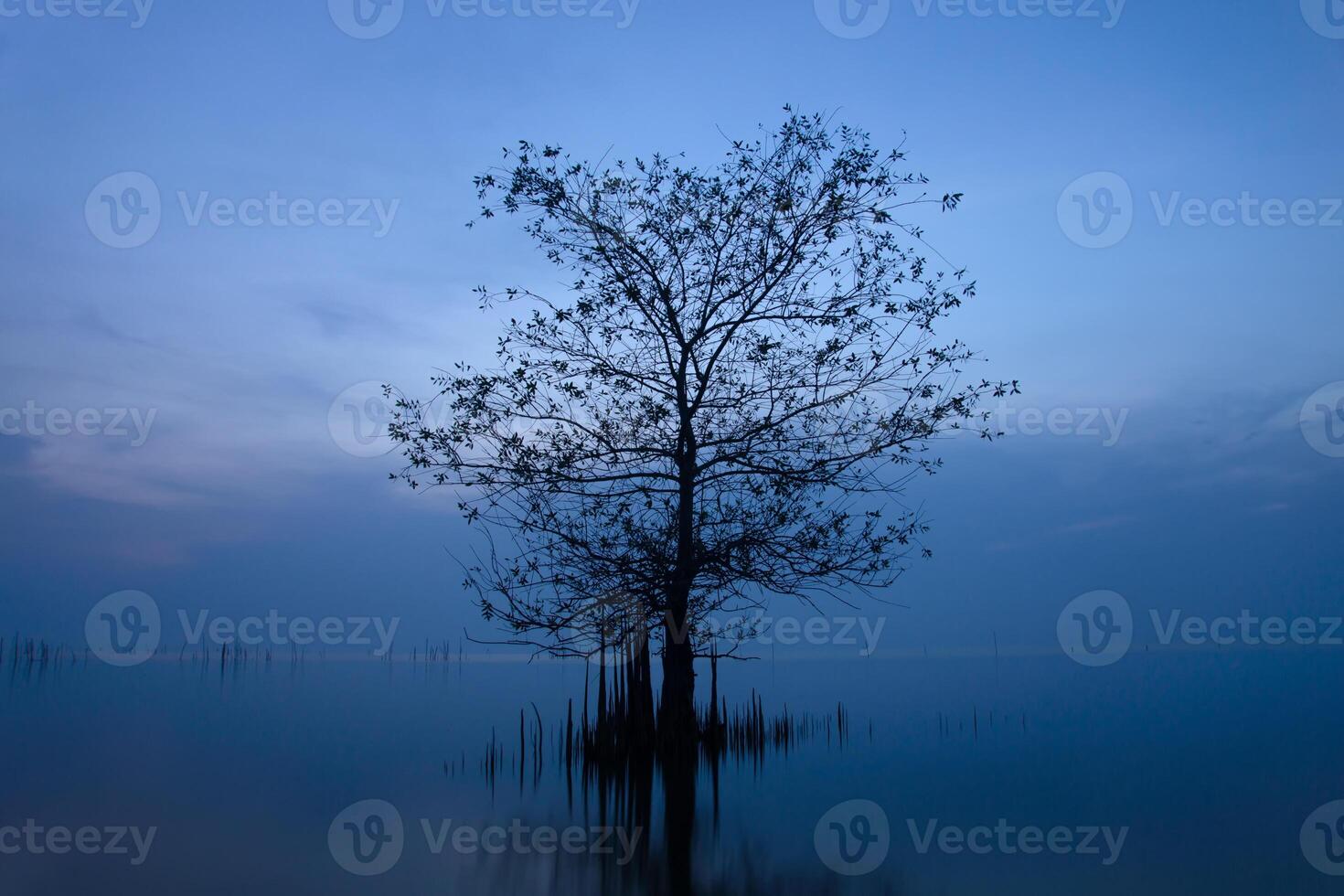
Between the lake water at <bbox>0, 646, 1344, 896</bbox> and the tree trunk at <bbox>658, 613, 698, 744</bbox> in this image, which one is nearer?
the lake water at <bbox>0, 646, 1344, 896</bbox>

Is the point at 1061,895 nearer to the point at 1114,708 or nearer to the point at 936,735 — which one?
the point at 936,735

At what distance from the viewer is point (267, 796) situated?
13.6 metres

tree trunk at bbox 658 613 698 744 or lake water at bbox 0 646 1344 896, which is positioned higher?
tree trunk at bbox 658 613 698 744

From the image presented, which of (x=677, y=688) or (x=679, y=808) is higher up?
(x=677, y=688)

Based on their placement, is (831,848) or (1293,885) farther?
(831,848)

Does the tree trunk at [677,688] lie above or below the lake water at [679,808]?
above


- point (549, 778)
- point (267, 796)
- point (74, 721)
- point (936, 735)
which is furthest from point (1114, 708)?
point (74, 721)

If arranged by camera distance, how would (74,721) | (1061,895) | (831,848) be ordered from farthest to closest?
(74,721) → (831,848) → (1061,895)

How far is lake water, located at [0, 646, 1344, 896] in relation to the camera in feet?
30.6

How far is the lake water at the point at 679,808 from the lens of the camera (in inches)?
367

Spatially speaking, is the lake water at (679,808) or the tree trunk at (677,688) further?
the tree trunk at (677,688)

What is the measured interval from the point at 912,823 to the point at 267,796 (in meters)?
9.16

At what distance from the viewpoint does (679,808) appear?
12.2 metres

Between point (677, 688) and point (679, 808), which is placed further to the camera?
point (677, 688)
